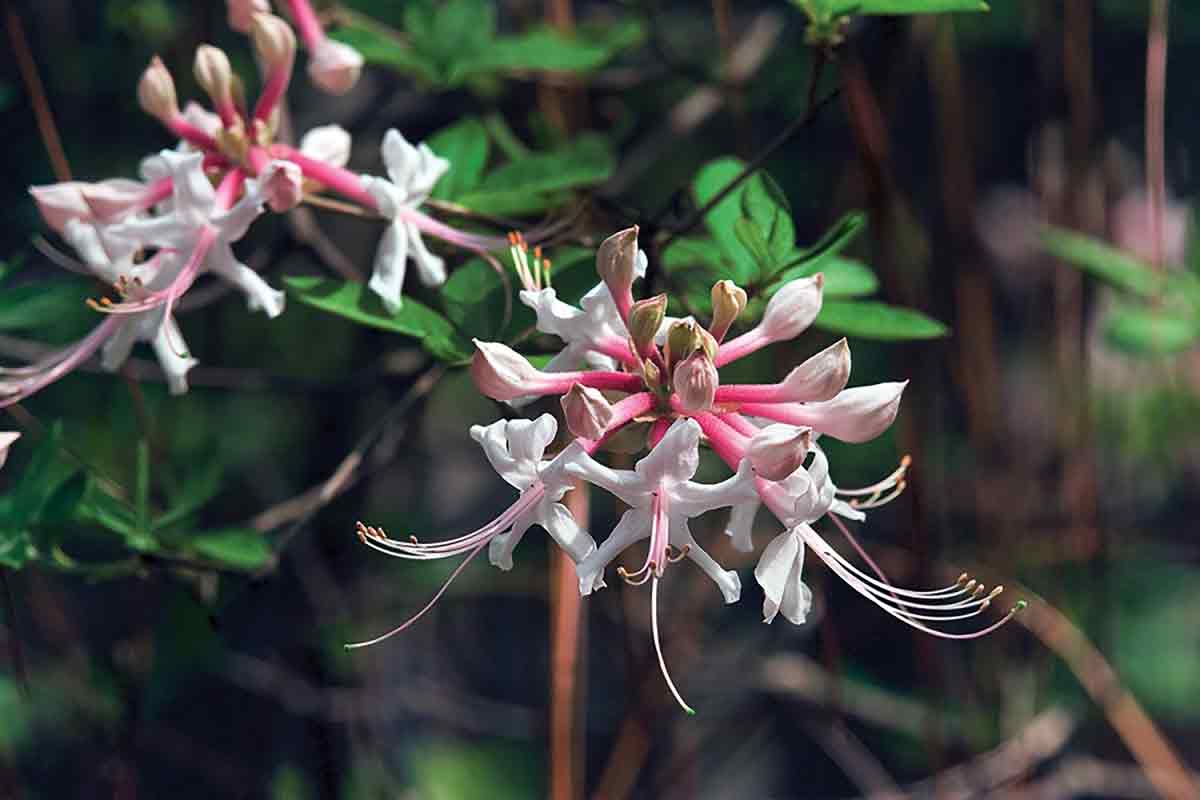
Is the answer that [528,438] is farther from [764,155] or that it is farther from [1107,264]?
[1107,264]

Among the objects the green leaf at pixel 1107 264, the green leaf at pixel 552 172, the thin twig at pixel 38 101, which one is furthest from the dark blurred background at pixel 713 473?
the green leaf at pixel 552 172

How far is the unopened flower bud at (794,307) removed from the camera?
69 cm

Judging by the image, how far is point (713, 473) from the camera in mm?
1548

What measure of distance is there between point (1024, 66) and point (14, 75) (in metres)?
1.29

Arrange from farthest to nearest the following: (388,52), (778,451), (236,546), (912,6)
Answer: (388,52) < (236,546) < (912,6) < (778,451)

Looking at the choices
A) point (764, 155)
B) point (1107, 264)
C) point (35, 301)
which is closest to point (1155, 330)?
point (1107, 264)

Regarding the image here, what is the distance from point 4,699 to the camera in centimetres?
173

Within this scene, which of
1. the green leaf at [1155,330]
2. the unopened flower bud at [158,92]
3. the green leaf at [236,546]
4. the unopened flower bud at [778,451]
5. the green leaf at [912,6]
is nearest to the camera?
the unopened flower bud at [778,451]

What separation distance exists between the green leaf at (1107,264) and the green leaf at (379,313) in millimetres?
620

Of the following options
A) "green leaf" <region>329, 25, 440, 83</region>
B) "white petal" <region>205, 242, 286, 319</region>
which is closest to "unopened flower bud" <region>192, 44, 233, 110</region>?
"white petal" <region>205, 242, 286, 319</region>

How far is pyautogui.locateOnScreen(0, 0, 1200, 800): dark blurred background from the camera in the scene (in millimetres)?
1312

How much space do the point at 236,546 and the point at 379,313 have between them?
280 mm

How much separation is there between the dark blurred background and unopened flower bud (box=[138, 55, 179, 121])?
265 mm

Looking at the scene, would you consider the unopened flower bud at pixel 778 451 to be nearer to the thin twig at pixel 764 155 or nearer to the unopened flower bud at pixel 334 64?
the thin twig at pixel 764 155
